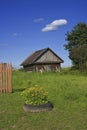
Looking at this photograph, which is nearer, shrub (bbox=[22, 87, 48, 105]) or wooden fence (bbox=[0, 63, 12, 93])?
shrub (bbox=[22, 87, 48, 105])

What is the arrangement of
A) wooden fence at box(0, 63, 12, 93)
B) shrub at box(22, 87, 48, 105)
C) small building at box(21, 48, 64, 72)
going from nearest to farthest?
shrub at box(22, 87, 48, 105), wooden fence at box(0, 63, 12, 93), small building at box(21, 48, 64, 72)

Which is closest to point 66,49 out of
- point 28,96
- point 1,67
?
point 1,67

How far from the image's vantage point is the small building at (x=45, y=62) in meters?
58.2

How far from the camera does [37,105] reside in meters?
10.5

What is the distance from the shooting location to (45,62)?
193ft

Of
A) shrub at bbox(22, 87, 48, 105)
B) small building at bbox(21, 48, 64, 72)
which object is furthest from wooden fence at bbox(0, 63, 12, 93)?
small building at bbox(21, 48, 64, 72)

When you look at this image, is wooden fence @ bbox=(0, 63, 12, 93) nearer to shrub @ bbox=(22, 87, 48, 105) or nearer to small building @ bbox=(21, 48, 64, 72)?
shrub @ bbox=(22, 87, 48, 105)

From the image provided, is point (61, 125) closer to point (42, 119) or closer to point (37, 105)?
point (42, 119)

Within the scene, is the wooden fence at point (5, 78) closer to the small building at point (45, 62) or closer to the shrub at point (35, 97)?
the shrub at point (35, 97)

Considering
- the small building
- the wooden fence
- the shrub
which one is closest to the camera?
the shrub

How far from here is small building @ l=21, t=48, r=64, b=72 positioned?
58.2 m

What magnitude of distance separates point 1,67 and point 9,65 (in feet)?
1.77

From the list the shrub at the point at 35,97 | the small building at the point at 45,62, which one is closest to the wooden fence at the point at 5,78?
the shrub at the point at 35,97

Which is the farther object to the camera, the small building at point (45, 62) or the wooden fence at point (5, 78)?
the small building at point (45, 62)
